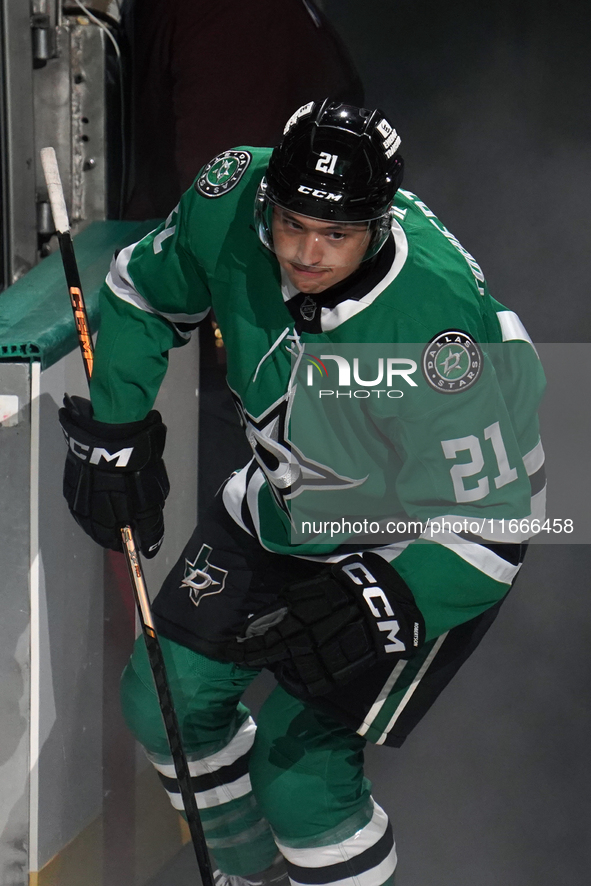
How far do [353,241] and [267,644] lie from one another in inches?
24.2

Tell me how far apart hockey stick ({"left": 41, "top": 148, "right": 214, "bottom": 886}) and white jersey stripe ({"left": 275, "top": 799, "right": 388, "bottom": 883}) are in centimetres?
21

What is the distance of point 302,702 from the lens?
1.69m

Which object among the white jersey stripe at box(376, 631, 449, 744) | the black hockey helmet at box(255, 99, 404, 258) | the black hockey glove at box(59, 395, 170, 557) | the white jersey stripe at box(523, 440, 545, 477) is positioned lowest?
the white jersey stripe at box(376, 631, 449, 744)

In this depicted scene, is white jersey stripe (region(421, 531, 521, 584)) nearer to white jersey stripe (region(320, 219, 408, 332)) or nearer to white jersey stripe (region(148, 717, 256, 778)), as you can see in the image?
white jersey stripe (region(320, 219, 408, 332))

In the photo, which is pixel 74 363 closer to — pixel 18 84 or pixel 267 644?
pixel 267 644

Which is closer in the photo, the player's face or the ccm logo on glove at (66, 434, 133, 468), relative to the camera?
the player's face

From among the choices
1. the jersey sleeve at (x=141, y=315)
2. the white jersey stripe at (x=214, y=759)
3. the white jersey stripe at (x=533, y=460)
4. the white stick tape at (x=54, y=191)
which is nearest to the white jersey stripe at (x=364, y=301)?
the jersey sleeve at (x=141, y=315)

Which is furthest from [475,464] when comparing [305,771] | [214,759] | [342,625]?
[214,759]

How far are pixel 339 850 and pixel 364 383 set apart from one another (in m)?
0.80

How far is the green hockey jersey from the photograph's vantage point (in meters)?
1.45

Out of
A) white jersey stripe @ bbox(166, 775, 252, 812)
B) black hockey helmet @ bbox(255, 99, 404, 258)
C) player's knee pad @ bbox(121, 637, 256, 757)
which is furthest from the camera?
white jersey stripe @ bbox(166, 775, 252, 812)

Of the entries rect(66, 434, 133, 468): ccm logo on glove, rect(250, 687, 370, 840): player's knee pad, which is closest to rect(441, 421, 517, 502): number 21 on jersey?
rect(250, 687, 370, 840): player's knee pad

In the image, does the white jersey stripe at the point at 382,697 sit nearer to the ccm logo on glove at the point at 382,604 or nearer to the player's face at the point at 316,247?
the ccm logo on glove at the point at 382,604

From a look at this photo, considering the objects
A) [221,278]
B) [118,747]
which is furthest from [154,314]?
[118,747]
